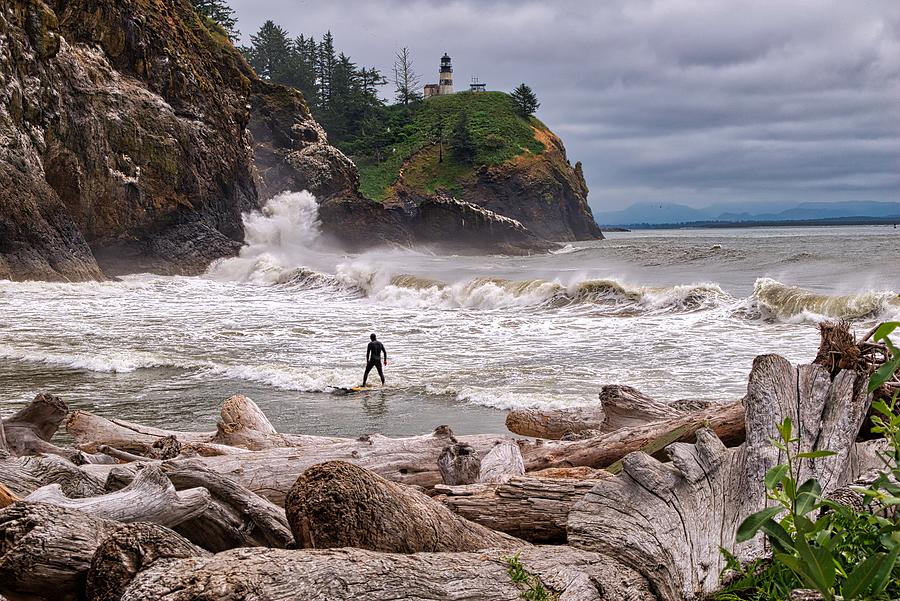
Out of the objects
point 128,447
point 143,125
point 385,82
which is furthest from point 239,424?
point 385,82

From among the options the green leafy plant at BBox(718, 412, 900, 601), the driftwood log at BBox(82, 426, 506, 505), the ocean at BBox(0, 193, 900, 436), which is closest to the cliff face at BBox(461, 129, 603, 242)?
the ocean at BBox(0, 193, 900, 436)

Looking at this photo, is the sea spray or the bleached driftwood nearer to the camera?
the bleached driftwood

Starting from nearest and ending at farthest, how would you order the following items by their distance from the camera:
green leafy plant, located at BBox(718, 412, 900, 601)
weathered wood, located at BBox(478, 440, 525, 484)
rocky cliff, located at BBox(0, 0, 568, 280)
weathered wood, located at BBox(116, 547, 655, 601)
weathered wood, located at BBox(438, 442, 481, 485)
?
green leafy plant, located at BBox(718, 412, 900, 601)
weathered wood, located at BBox(116, 547, 655, 601)
weathered wood, located at BBox(438, 442, 481, 485)
weathered wood, located at BBox(478, 440, 525, 484)
rocky cliff, located at BBox(0, 0, 568, 280)

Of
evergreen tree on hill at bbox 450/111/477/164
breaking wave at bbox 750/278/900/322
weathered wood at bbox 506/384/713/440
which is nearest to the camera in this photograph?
weathered wood at bbox 506/384/713/440

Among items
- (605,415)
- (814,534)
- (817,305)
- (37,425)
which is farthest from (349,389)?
(817,305)

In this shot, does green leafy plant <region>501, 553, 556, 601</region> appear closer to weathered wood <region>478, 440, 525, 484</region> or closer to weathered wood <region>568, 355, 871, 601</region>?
weathered wood <region>568, 355, 871, 601</region>

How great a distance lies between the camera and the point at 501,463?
4328mm

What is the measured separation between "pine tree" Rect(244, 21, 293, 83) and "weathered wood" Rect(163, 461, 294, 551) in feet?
279

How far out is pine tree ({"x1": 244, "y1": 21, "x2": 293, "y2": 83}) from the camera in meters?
83.4

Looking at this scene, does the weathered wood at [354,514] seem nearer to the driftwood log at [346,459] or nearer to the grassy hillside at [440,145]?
the driftwood log at [346,459]

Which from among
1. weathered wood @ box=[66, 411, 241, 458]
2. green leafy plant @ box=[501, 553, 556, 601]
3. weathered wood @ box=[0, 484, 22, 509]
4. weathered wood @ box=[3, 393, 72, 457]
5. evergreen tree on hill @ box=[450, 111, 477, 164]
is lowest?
weathered wood @ box=[66, 411, 241, 458]

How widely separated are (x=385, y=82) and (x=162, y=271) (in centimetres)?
5520

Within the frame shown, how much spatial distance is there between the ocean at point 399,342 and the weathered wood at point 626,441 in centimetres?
389

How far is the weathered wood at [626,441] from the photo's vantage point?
421 cm
